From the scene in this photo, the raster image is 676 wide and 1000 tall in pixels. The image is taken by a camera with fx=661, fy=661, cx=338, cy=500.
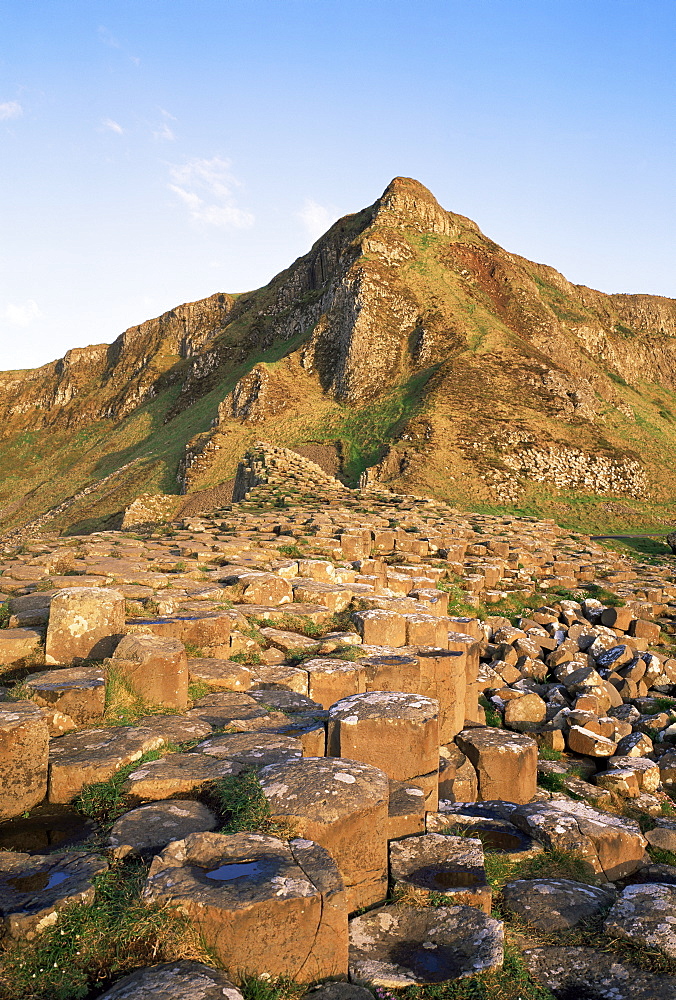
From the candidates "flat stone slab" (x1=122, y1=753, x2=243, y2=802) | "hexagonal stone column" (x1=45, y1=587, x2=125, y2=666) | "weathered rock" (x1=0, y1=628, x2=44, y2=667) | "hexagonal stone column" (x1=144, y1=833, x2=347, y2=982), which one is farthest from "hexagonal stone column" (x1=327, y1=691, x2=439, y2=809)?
"weathered rock" (x1=0, y1=628, x2=44, y2=667)

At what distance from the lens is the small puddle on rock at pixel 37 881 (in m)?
2.85

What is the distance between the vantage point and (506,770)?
240 inches

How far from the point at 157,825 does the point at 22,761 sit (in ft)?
3.30

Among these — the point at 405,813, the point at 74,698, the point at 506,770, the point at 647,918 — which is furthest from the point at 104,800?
the point at 506,770

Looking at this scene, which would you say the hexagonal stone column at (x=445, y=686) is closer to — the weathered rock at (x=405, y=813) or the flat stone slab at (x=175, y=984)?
the weathered rock at (x=405, y=813)

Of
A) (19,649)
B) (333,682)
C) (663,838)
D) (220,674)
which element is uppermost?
(19,649)

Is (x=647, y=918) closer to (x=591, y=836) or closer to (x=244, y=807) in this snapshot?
(x=591, y=836)

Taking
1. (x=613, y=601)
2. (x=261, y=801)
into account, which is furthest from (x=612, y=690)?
(x=261, y=801)

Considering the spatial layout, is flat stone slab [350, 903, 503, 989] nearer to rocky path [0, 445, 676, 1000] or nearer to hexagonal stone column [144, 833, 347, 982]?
rocky path [0, 445, 676, 1000]

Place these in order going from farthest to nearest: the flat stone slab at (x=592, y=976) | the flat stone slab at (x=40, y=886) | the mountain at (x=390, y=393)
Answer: the mountain at (x=390, y=393) < the flat stone slab at (x=592, y=976) < the flat stone slab at (x=40, y=886)

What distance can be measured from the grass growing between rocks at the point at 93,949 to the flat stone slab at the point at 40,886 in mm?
41

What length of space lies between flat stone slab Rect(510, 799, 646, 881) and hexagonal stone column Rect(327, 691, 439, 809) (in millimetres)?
817

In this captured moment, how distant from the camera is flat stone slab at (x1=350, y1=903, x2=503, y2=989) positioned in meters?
2.98

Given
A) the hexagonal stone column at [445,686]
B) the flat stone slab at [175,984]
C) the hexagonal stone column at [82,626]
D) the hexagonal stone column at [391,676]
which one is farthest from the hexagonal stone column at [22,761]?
the hexagonal stone column at [445,686]
